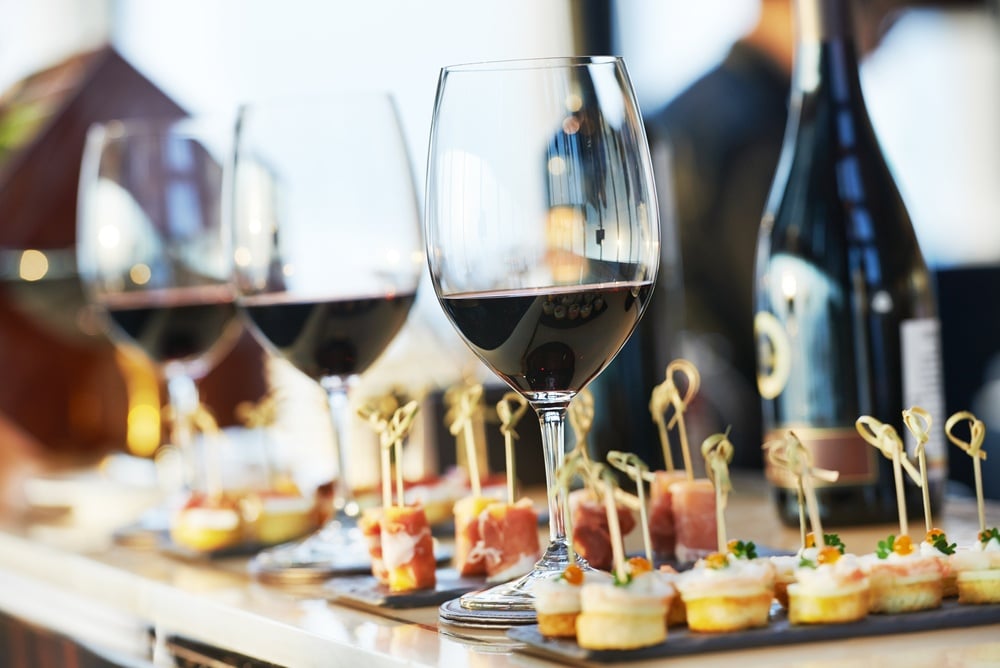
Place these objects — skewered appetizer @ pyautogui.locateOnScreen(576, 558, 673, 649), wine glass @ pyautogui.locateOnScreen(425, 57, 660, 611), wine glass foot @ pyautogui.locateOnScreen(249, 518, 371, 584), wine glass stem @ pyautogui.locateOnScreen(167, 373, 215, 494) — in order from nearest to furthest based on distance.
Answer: skewered appetizer @ pyautogui.locateOnScreen(576, 558, 673, 649) → wine glass @ pyautogui.locateOnScreen(425, 57, 660, 611) → wine glass foot @ pyautogui.locateOnScreen(249, 518, 371, 584) → wine glass stem @ pyautogui.locateOnScreen(167, 373, 215, 494)

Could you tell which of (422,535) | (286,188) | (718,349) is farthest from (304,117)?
(718,349)

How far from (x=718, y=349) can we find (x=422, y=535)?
127 inches

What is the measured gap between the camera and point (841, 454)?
111cm

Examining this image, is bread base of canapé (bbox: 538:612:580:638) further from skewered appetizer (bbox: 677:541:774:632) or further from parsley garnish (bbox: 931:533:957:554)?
parsley garnish (bbox: 931:533:957:554)

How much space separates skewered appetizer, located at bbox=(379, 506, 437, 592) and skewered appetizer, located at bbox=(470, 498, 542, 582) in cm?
4

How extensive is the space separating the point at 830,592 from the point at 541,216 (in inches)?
9.4

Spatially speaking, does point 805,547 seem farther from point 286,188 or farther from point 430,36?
point 430,36

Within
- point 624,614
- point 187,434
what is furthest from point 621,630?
point 187,434

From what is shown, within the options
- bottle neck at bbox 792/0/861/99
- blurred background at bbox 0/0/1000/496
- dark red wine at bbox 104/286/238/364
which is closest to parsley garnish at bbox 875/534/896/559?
bottle neck at bbox 792/0/861/99

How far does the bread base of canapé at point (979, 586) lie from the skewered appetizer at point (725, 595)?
10 cm

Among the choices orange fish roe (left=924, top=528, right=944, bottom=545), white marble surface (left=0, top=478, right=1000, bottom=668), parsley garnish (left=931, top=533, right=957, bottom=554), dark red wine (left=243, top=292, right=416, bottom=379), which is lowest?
white marble surface (left=0, top=478, right=1000, bottom=668)

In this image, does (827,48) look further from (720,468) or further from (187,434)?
(187,434)

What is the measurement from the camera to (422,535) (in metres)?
0.92

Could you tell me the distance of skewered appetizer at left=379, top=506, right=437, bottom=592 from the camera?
2.99 ft
